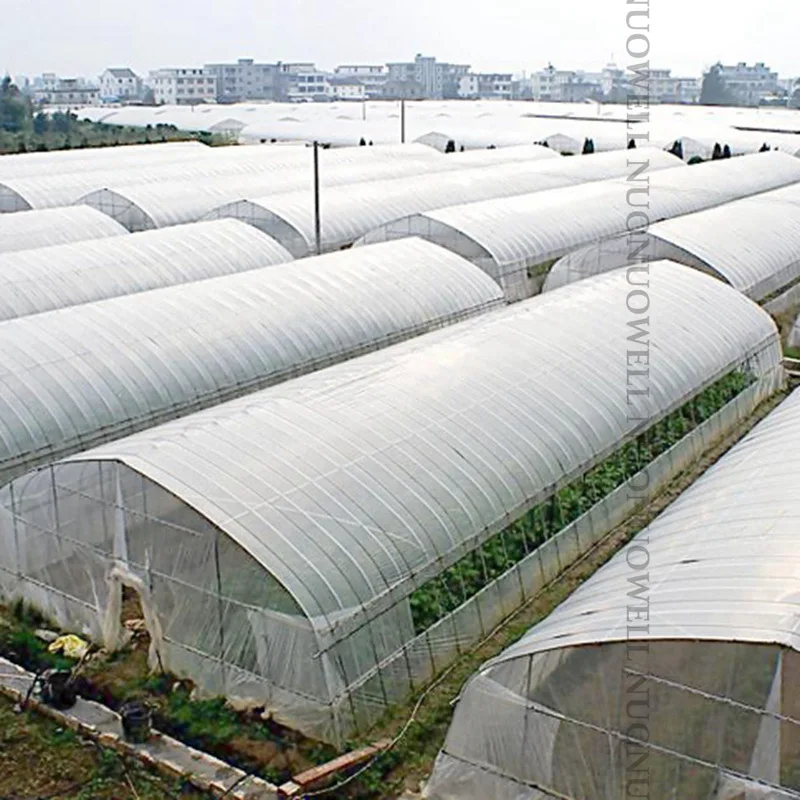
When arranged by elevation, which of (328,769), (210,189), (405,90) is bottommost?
(328,769)

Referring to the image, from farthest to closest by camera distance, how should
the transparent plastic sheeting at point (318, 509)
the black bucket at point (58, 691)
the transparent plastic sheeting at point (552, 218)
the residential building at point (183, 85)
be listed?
the residential building at point (183, 85) < the transparent plastic sheeting at point (552, 218) < the black bucket at point (58, 691) < the transparent plastic sheeting at point (318, 509)

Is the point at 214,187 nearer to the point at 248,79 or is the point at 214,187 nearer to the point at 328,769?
the point at 328,769

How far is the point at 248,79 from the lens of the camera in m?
187

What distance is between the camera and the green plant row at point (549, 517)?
473 inches

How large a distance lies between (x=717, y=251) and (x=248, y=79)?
172m

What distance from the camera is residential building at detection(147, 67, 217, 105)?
170 metres

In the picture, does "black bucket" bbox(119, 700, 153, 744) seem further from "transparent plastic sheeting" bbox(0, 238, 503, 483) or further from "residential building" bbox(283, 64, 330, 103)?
"residential building" bbox(283, 64, 330, 103)

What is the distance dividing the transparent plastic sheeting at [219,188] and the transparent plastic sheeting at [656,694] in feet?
74.4

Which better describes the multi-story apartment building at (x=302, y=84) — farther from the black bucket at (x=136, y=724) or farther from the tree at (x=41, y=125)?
the black bucket at (x=136, y=724)

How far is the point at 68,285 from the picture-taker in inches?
824

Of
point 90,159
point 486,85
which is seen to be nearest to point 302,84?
point 486,85

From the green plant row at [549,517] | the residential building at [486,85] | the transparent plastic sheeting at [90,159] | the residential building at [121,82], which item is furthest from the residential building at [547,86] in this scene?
the green plant row at [549,517]

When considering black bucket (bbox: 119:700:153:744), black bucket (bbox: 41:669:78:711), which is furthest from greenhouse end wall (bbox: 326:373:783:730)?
black bucket (bbox: 41:669:78:711)

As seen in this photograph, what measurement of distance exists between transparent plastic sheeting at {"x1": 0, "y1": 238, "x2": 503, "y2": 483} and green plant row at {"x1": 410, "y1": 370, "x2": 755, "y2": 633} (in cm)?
564
